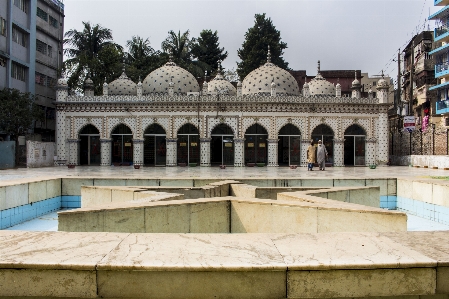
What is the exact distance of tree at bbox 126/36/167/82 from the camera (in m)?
38.4

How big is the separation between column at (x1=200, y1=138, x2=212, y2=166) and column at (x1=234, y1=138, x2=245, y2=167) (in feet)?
5.43

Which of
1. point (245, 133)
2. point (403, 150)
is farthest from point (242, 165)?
point (403, 150)

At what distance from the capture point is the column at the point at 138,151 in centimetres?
2730

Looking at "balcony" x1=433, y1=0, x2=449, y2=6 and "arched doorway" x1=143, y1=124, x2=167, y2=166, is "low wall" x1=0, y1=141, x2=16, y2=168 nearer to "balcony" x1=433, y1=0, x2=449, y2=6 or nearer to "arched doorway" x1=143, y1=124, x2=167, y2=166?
"arched doorway" x1=143, y1=124, x2=167, y2=166

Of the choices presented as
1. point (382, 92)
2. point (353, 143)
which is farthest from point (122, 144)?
point (382, 92)

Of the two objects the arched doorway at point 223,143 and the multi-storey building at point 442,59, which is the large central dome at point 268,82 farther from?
the multi-storey building at point 442,59

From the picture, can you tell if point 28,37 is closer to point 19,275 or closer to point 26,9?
point 26,9

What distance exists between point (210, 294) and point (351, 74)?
44009mm

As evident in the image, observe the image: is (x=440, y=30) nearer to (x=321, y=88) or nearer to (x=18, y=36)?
(x=321, y=88)

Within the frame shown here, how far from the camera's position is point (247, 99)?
27.4 meters

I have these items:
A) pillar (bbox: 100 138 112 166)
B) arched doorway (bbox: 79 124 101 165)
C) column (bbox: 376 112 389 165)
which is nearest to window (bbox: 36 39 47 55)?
arched doorway (bbox: 79 124 101 165)

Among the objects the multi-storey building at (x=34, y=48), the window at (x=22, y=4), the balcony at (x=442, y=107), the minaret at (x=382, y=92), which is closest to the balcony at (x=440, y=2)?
the balcony at (x=442, y=107)

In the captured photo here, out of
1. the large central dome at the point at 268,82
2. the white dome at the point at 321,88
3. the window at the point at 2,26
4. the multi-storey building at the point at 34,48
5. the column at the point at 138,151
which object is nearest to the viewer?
the window at the point at 2,26

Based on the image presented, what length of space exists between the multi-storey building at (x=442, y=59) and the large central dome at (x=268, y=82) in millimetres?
10056
